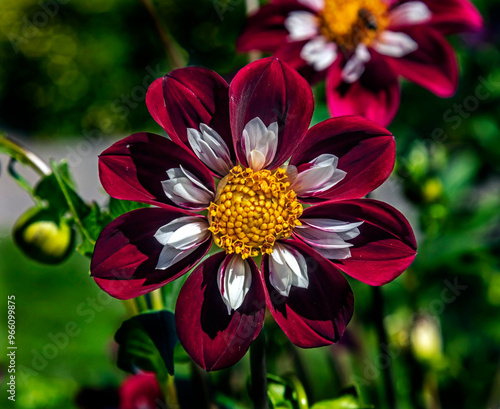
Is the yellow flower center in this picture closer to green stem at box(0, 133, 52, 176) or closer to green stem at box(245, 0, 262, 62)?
green stem at box(245, 0, 262, 62)

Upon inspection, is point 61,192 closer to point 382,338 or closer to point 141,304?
point 141,304

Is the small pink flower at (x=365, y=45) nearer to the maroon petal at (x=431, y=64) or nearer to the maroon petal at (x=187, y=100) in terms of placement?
the maroon petal at (x=431, y=64)

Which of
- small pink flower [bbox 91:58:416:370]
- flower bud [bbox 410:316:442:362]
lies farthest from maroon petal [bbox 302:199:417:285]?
flower bud [bbox 410:316:442:362]

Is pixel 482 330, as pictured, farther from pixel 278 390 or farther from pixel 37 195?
pixel 37 195

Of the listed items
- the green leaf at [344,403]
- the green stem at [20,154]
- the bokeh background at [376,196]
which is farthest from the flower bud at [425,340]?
the green stem at [20,154]

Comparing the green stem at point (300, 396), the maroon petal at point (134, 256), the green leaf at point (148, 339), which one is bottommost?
the green stem at point (300, 396)

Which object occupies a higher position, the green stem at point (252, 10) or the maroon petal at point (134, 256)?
the green stem at point (252, 10)
